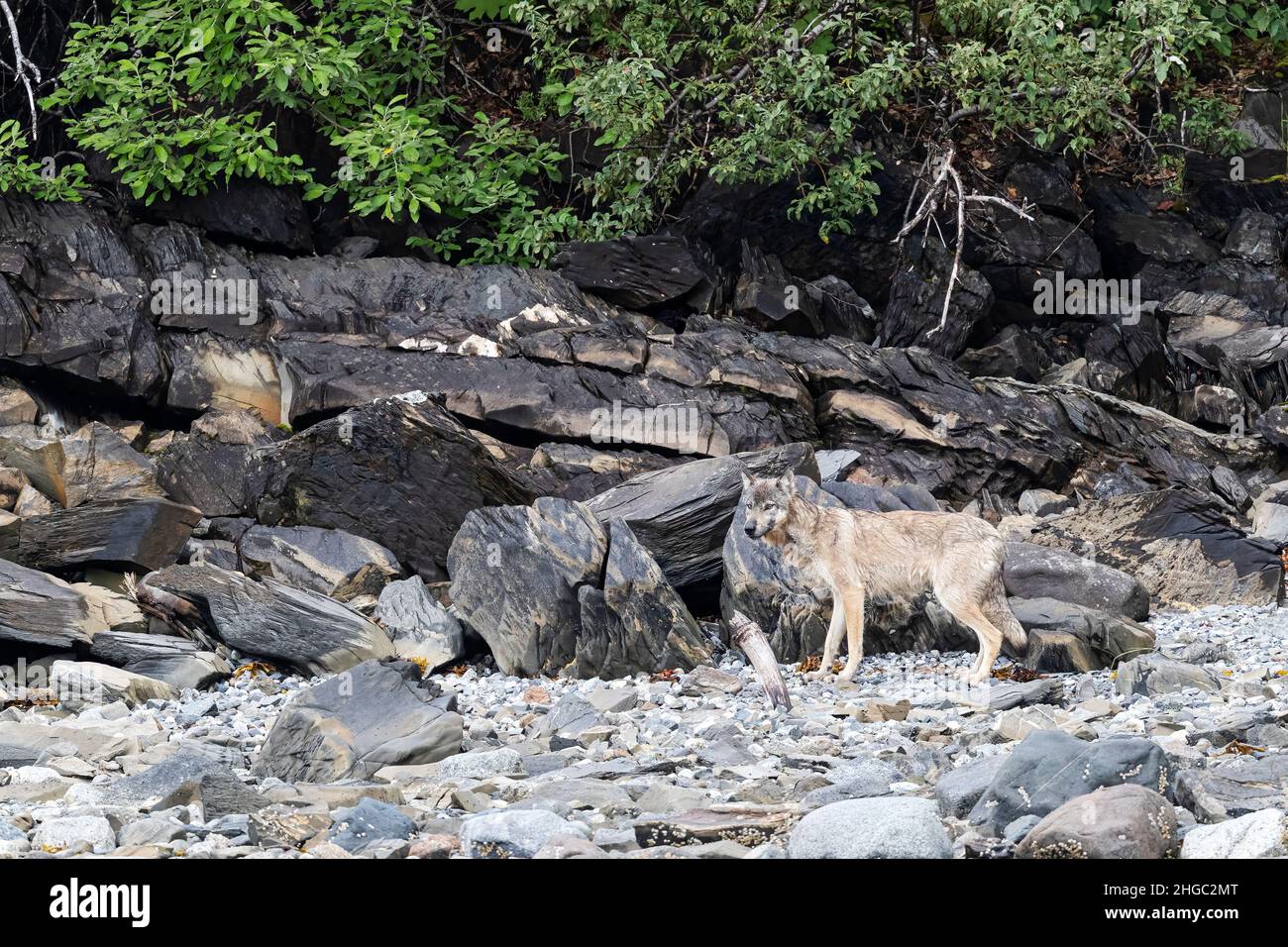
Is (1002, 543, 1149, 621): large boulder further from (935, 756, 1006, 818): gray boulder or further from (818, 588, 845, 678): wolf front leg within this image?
(935, 756, 1006, 818): gray boulder

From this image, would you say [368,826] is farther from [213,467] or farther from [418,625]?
[213,467]

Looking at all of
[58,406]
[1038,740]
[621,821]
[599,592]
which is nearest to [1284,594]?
[599,592]

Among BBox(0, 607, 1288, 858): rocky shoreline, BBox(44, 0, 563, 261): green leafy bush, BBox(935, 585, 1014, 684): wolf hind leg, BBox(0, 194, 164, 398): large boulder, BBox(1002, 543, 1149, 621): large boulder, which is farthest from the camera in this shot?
BBox(44, 0, 563, 261): green leafy bush

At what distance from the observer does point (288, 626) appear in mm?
11508

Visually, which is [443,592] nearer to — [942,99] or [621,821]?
[621,821]

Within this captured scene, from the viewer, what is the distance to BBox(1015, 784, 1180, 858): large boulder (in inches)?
206

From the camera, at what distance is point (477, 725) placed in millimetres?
9211

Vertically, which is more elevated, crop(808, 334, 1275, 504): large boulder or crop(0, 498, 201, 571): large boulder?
crop(808, 334, 1275, 504): large boulder

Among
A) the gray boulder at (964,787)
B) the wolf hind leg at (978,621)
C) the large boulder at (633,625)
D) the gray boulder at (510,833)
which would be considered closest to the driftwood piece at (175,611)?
the large boulder at (633,625)

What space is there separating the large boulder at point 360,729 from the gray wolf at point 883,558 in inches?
142

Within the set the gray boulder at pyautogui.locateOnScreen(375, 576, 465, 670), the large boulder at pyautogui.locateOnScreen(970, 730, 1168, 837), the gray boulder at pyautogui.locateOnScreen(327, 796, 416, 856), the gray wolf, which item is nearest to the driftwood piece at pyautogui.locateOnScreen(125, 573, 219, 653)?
the gray boulder at pyautogui.locateOnScreen(375, 576, 465, 670)

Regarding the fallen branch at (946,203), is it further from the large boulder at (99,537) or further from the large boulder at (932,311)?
the large boulder at (99,537)

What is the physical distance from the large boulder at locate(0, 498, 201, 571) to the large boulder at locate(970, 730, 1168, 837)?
32.3 feet

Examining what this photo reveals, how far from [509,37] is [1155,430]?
12835 millimetres
